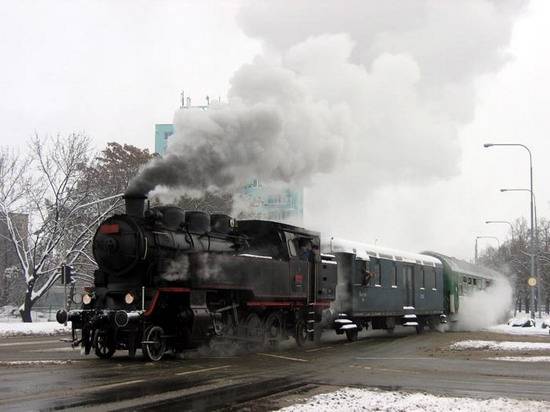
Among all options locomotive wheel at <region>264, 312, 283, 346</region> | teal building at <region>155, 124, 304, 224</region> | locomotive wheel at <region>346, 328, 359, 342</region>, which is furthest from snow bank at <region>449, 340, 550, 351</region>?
teal building at <region>155, 124, 304, 224</region>

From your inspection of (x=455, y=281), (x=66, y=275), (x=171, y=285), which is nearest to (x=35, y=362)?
(x=171, y=285)

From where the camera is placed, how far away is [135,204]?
13203 millimetres

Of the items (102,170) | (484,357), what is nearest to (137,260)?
(484,357)

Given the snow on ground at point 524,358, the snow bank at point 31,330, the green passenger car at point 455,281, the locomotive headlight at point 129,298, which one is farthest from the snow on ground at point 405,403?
the green passenger car at point 455,281

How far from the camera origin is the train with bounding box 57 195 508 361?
12328 mm

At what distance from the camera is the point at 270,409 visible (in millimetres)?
7227

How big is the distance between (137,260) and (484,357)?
26.7 feet

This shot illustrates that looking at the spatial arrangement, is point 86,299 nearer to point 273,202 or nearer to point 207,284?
point 207,284

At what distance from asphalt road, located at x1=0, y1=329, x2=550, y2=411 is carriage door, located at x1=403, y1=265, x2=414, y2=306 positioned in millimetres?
8755

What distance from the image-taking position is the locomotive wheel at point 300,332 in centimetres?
1659

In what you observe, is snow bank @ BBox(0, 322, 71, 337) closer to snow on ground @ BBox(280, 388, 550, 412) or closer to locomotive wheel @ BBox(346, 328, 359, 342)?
locomotive wheel @ BBox(346, 328, 359, 342)

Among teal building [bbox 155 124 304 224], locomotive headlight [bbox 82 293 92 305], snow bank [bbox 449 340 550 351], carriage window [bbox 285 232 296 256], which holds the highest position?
teal building [bbox 155 124 304 224]

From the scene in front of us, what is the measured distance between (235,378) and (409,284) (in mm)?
15534

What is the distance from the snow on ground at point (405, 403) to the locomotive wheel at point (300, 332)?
8298 millimetres
